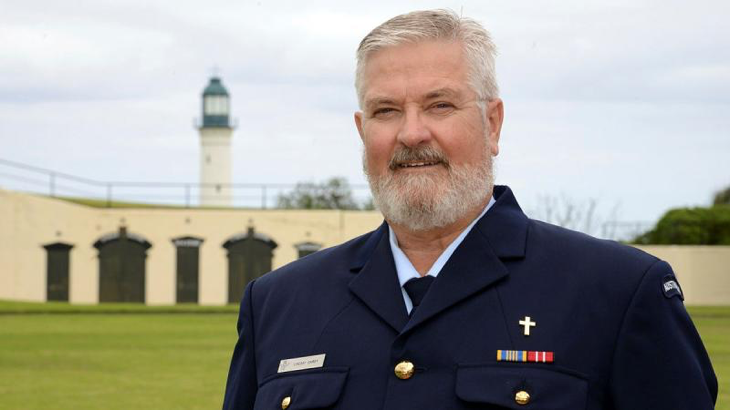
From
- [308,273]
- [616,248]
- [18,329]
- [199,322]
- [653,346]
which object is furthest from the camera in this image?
[199,322]

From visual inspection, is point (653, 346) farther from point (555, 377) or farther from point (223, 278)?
point (223, 278)

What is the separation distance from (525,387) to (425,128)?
67 cm

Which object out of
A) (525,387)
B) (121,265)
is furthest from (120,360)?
(121,265)

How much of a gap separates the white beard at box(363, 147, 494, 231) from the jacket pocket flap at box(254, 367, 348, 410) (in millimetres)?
413

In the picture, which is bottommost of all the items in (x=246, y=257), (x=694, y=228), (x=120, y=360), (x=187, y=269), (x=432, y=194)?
(x=120, y=360)

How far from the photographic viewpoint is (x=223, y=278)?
53.1m

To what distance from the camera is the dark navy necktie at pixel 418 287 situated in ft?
11.0

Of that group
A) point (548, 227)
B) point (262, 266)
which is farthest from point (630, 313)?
point (262, 266)

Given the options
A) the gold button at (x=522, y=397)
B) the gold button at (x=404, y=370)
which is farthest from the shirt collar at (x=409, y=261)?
the gold button at (x=522, y=397)

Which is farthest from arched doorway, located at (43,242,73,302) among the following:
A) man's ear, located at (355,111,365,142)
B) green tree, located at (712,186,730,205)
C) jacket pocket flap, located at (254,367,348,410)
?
jacket pocket flap, located at (254,367,348,410)

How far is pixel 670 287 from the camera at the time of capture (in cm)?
316

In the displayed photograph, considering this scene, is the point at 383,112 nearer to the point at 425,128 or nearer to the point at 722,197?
the point at 425,128

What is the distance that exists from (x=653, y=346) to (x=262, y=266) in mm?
50282

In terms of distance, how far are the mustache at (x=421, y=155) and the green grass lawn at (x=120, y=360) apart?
33.5 ft
